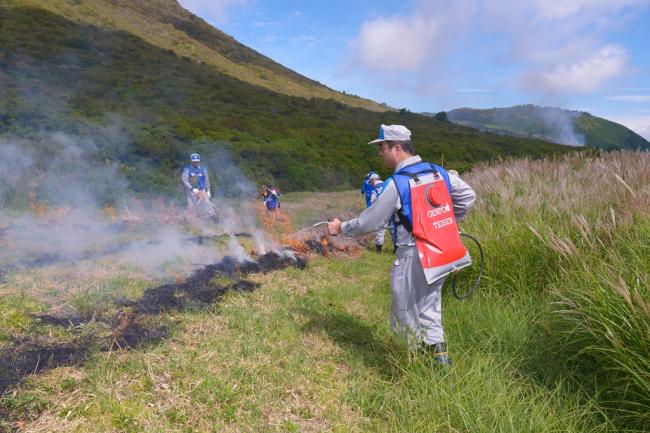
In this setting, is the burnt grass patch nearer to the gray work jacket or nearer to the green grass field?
the green grass field

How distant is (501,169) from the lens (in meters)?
8.42

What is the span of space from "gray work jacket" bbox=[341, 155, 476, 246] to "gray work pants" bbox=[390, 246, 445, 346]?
0.15 meters

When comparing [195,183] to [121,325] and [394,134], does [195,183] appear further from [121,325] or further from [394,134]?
[394,134]

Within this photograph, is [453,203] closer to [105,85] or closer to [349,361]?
[349,361]

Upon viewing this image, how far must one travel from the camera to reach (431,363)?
11.3 ft

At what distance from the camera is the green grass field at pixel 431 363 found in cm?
292

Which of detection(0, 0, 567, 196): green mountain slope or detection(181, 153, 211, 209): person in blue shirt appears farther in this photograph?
detection(0, 0, 567, 196): green mountain slope

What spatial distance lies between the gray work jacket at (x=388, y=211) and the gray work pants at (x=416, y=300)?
15 centimetres

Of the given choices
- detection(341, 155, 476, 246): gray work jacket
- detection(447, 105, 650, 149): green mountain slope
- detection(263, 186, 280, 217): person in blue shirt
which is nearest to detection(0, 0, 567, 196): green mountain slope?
detection(263, 186, 280, 217): person in blue shirt

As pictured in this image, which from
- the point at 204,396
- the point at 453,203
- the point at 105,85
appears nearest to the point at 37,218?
the point at 204,396

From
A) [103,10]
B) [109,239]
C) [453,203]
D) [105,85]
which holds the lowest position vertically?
[109,239]

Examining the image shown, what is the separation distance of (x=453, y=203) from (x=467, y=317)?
123 centimetres

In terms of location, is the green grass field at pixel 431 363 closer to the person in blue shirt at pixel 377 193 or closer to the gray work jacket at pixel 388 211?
the gray work jacket at pixel 388 211

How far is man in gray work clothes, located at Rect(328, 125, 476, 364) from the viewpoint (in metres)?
3.58
